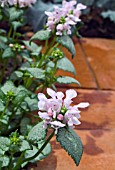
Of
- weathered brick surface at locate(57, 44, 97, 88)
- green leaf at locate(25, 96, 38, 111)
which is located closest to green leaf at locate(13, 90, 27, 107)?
green leaf at locate(25, 96, 38, 111)

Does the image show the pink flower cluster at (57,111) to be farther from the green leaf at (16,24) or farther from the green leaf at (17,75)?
the green leaf at (16,24)

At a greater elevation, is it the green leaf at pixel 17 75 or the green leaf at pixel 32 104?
the green leaf at pixel 17 75

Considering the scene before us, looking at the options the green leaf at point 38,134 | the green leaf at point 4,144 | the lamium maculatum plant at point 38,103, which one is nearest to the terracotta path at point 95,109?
the lamium maculatum plant at point 38,103

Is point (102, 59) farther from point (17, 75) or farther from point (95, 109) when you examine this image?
point (17, 75)

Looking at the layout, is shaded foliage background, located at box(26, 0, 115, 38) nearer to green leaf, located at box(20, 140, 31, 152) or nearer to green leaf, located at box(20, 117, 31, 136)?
green leaf, located at box(20, 117, 31, 136)

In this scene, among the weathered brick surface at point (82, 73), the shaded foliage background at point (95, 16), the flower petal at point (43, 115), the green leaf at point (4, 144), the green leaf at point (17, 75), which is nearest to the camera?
the flower petal at point (43, 115)

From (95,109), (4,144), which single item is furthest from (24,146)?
(95,109)
